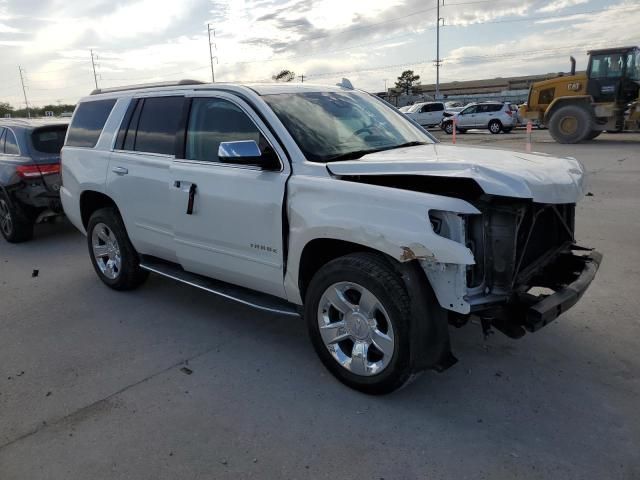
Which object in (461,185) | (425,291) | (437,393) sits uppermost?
(461,185)

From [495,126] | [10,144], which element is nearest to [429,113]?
[495,126]

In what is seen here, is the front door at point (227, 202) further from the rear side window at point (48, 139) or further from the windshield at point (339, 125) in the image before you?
the rear side window at point (48, 139)

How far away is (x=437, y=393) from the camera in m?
3.41

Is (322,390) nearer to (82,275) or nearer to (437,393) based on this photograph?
(437,393)

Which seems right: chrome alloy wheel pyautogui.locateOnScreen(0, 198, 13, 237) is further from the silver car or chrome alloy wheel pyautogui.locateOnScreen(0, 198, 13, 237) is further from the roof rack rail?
the silver car

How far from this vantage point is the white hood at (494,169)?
2.84m

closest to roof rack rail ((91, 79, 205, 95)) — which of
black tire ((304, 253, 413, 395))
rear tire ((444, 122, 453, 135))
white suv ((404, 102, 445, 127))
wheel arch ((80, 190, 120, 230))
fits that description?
wheel arch ((80, 190, 120, 230))

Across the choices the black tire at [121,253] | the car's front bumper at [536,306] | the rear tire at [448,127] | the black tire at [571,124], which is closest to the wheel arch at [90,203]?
the black tire at [121,253]

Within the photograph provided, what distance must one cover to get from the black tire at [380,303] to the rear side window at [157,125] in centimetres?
199

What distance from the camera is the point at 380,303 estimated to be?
3.15m

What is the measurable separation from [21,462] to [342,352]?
6.39 ft

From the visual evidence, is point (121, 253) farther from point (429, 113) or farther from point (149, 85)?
point (429, 113)

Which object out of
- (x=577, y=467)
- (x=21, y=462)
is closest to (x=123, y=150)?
(x=21, y=462)

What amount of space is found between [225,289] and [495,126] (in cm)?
2620
